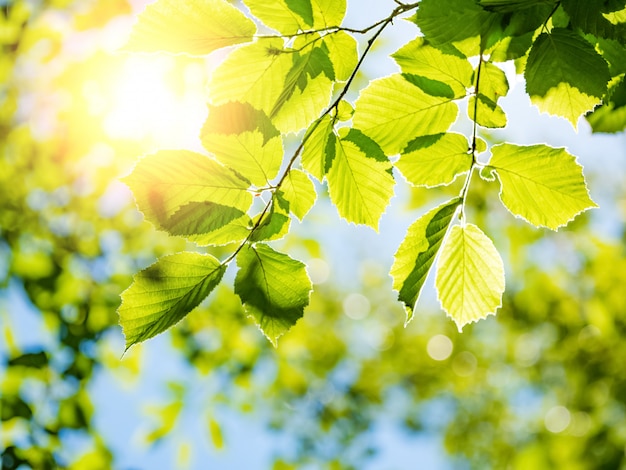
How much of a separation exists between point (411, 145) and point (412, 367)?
24.5 ft

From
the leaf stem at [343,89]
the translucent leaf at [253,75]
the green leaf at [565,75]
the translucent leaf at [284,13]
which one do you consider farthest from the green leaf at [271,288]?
the green leaf at [565,75]

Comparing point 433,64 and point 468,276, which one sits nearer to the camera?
point 433,64

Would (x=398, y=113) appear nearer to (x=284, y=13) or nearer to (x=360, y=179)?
(x=360, y=179)

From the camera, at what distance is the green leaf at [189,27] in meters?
0.82

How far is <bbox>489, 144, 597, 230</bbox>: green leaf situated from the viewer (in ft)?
3.02

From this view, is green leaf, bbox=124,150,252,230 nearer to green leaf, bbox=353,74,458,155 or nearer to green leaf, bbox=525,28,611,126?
green leaf, bbox=353,74,458,155

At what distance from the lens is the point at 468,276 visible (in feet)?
3.34

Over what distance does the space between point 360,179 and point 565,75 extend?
15.0 inches

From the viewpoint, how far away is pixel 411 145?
3.07ft

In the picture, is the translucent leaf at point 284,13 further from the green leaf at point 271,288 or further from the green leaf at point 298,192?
the green leaf at point 271,288

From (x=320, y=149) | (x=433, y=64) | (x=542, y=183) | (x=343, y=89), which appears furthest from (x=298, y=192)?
(x=542, y=183)

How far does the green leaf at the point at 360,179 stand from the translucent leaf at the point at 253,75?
15 centimetres

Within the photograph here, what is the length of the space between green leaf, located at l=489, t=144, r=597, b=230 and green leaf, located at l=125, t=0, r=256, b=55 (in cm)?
52

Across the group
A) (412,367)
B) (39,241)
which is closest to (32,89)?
(39,241)
